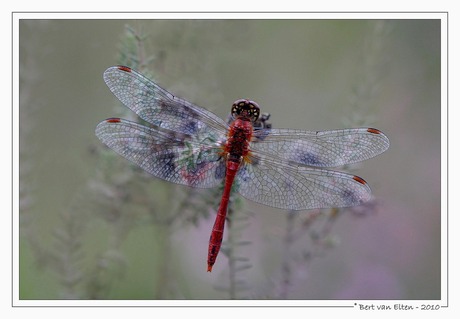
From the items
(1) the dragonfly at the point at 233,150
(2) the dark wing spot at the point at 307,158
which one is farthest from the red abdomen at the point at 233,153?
(2) the dark wing spot at the point at 307,158

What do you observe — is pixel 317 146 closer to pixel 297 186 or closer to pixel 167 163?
pixel 297 186

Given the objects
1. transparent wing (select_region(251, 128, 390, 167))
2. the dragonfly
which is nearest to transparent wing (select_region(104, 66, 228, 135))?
the dragonfly

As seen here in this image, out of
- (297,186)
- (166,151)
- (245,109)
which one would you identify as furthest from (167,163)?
(297,186)

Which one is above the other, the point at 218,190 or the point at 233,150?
Result: the point at 233,150

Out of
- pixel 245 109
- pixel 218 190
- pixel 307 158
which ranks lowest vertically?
pixel 218 190
